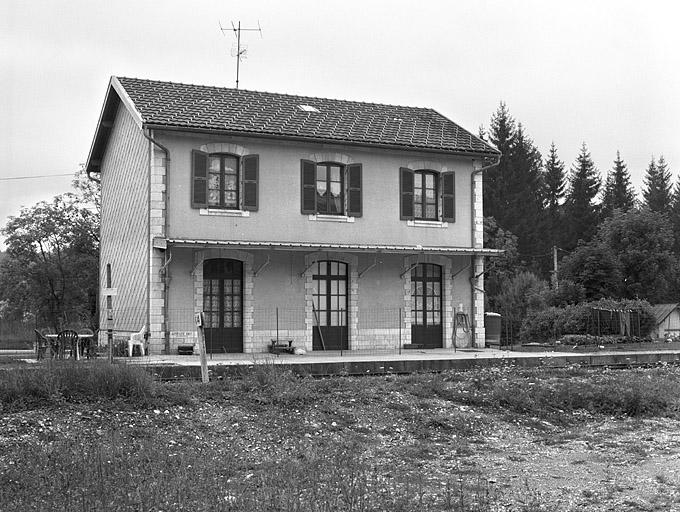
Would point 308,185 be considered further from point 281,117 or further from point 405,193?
point 405,193

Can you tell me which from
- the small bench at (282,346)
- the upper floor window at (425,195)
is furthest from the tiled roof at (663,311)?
the small bench at (282,346)

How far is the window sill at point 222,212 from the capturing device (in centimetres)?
2059

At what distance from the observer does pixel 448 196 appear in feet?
76.6

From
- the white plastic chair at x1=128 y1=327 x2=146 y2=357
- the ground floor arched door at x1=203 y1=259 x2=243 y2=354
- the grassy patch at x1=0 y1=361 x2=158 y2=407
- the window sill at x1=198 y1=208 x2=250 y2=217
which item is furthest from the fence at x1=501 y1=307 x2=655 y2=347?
the grassy patch at x1=0 y1=361 x2=158 y2=407

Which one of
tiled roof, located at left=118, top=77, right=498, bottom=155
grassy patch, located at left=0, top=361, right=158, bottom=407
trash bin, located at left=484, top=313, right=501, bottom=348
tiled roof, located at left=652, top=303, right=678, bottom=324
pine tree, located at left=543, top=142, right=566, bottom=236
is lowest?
grassy patch, located at left=0, top=361, right=158, bottom=407

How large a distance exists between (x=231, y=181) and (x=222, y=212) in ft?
2.76

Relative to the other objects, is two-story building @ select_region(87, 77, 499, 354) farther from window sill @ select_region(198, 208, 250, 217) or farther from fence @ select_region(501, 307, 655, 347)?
fence @ select_region(501, 307, 655, 347)

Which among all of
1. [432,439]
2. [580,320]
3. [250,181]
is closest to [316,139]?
[250,181]

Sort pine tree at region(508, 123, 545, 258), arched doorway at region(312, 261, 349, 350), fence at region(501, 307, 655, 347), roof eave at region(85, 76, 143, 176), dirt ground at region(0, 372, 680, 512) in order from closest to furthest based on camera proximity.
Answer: dirt ground at region(0, 372, 680, 512) → roof eave at region(85, 76, 143, 176) → arched doorway at region(312, 261, 349, 350) → fence at region(501, 307, 655, 347) → pine tree at region(508, 123, 545, 258)

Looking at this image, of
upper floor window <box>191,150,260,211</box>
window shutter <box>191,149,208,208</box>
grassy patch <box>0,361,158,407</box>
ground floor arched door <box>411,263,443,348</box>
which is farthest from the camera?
ground floor arched door <box>411,263,443,348</box>

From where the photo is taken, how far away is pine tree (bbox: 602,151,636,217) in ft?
168

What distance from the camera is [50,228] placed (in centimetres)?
3166

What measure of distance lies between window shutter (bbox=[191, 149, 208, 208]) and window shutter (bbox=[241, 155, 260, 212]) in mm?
916

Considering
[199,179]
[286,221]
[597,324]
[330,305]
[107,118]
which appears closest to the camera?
[199,179]
